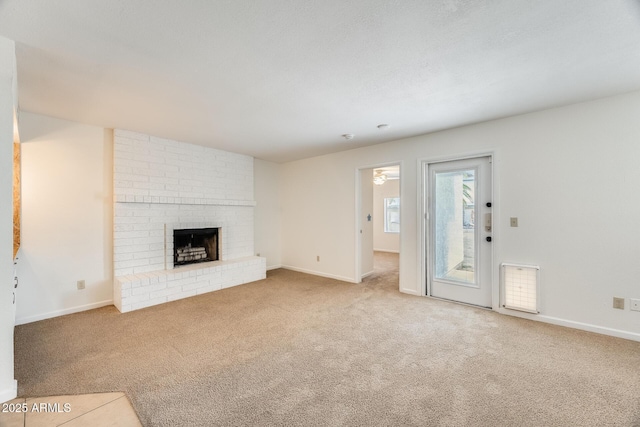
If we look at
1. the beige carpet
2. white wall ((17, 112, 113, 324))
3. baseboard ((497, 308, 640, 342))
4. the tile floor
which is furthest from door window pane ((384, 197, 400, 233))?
the tile floor

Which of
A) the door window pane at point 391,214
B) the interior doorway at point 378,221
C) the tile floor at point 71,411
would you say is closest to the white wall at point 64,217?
the tile floor at point 71,411

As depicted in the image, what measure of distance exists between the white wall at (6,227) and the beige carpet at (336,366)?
0.71 feet

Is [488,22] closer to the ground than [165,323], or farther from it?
farther from it

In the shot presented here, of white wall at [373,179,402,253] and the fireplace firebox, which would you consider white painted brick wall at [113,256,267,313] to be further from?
white wall at [373,179,402,253]

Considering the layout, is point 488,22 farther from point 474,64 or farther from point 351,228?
point 351,228

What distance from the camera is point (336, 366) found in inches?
81.9

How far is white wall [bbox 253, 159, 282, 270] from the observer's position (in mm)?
5480

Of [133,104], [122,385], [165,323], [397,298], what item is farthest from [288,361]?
[133,104]

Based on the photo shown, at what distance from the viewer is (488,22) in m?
1.55

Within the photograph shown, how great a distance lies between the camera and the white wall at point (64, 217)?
9.80ft

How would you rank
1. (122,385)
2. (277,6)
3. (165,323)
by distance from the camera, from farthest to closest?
(165,323), (122,385), (277,6)

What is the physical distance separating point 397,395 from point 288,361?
888 millimetres

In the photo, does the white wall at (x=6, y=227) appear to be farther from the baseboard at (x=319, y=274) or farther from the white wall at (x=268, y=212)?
the baseboard at (x=319, y=274)

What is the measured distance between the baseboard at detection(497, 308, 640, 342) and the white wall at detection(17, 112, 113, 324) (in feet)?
17.3
